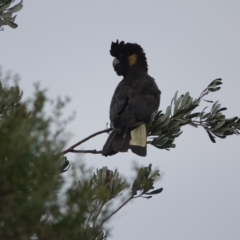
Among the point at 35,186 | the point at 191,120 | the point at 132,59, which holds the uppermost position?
the point at 132,59

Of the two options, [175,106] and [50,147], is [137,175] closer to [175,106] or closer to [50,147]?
[50,147]

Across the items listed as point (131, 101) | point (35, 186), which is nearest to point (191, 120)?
point (131, 101)

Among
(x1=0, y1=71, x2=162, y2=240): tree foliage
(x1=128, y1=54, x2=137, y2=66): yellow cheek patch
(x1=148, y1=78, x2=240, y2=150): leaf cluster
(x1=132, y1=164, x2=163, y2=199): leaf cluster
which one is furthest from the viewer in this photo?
(x1=128, y1=54, x2=137, y2=66): yellow cheek patch

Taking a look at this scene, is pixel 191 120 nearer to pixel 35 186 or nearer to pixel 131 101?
pixel 131 101

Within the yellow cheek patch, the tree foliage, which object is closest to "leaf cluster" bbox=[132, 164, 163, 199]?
the tree foliage

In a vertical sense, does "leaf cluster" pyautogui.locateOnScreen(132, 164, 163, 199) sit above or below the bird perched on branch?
below

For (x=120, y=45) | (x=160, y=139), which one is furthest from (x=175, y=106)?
(x=120, y=45)

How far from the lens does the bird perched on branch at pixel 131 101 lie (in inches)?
194

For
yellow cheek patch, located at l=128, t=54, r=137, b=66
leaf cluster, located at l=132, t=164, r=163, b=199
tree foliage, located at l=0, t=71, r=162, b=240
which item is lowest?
tree foliage, located at l=0, t=71, r=162, b=240

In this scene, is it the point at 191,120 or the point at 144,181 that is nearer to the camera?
the point at 144,181

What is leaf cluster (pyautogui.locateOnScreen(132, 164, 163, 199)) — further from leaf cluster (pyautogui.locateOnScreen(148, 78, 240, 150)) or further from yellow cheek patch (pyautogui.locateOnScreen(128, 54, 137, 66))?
yellow cheek patch (pyautogui.locateOnScreen(128, 54, 137, 66))

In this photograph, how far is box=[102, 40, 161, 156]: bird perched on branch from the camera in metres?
4.93

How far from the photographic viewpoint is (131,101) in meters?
5.64

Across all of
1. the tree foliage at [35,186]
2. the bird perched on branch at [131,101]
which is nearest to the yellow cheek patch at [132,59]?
the bird perched on branch at [131,101]
